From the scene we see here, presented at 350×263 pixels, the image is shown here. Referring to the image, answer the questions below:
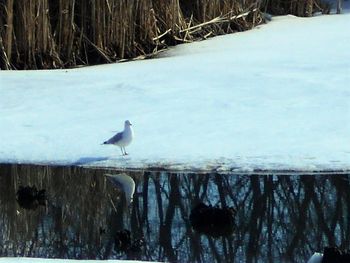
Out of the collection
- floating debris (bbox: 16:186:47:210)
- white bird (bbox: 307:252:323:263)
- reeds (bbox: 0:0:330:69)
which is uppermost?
reeds (bbox: 0:0:330:69)

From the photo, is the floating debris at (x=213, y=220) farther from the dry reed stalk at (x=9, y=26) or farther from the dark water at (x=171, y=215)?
the dry reed stalk at (x=9, y=26)

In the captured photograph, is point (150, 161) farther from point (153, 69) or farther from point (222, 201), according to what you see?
point (153, 69)

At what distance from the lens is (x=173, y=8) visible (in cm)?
1593

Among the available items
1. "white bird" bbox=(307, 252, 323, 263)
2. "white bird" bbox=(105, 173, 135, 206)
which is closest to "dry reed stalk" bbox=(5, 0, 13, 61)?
"white bird" bbox=(105, 173, 135, 206)

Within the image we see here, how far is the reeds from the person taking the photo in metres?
14.0

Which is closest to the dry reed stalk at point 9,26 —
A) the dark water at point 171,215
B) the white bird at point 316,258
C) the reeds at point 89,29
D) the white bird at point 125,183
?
the reeds at point 89,29

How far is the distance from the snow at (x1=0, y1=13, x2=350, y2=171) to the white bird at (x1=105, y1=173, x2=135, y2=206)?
16 cm

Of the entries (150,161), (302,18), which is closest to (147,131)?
(150,161)

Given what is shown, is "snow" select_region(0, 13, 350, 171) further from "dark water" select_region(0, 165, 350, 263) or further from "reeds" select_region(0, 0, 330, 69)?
"reeds" select_region(0, 0, 330, 69)

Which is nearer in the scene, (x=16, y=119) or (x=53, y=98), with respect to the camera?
(x=16, y=119)

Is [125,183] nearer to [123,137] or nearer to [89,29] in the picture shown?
[123,137]

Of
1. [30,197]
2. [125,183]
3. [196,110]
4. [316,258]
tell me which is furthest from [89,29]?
[316,258]

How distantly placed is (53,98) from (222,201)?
4.12 metres

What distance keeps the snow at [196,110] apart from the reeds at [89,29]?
24.3 inches
